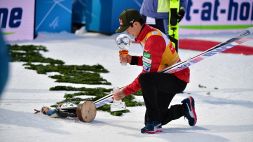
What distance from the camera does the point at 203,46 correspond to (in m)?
11.1

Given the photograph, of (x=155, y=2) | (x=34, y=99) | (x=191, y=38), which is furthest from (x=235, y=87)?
(x=191, y=38)

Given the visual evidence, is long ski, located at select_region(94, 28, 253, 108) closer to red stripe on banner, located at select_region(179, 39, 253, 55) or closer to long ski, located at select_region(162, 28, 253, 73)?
long ski, located at select_region(162, 28, 253, 73)

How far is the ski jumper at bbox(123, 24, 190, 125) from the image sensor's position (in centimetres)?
462

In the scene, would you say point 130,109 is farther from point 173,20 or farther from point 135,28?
point 173,20

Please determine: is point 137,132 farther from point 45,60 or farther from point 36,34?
point 36,34

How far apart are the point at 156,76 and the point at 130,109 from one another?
142cm

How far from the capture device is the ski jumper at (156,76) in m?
4.62

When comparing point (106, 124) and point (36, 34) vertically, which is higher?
point (36, 34)

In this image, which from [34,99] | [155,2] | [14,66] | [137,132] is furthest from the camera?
[14,66]

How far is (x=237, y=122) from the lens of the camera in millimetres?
5480

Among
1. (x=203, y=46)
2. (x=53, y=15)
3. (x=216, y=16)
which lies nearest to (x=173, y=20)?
(x=203, y=46)

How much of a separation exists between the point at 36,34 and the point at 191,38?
11.0 feet

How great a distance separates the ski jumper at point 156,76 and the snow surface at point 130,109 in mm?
263

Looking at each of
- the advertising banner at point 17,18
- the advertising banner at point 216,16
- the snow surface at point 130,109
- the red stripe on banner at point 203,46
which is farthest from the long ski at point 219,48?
the advertising banner at point 216,16
